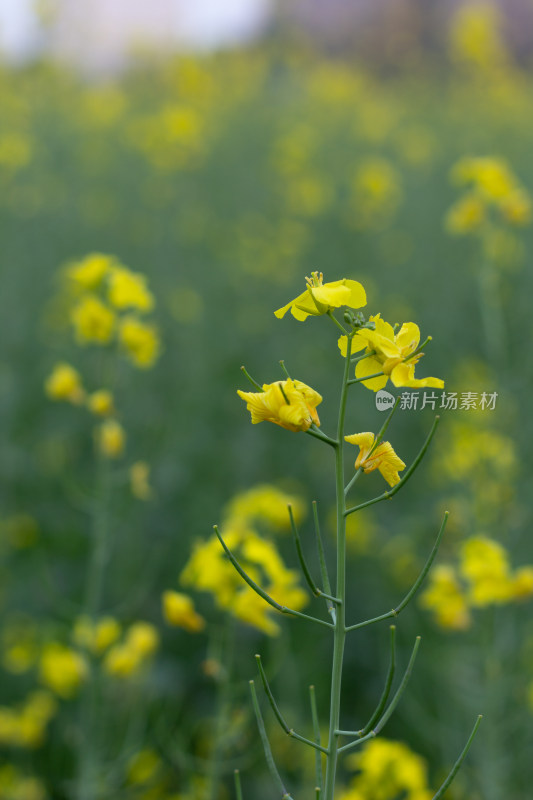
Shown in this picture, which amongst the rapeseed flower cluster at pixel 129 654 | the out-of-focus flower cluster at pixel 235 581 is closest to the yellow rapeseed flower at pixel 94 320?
the out-of-focus flower cluster at pixel 235 581

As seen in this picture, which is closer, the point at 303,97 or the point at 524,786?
the point at 524,786

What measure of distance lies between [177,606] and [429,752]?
62.7 inches

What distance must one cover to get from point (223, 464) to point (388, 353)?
335 centimetres

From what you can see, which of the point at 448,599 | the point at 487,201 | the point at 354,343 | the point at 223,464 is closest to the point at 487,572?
the point at 448,599

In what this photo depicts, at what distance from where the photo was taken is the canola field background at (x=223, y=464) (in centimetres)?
222

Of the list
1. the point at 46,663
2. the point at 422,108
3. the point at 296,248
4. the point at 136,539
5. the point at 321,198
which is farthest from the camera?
the point at 422,108

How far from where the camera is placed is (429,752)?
288 cm

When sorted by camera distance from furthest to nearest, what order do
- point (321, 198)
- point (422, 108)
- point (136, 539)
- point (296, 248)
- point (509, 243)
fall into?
point (422, 108) < point (321, 198) < point (296, 248) < point (509, 243) < point (136, 539)

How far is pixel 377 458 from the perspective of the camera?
990 mm

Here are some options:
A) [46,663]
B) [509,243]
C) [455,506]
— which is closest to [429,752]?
[455,506]

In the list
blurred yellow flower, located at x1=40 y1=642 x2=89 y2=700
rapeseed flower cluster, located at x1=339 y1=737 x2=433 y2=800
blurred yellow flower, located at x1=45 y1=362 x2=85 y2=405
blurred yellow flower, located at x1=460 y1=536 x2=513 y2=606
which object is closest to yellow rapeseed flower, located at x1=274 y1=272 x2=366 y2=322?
blurred yellow flower, located at x1=460 y1=536 x2=513 y2=606

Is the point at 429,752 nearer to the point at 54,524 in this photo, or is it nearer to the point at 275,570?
→ the point at 275,570

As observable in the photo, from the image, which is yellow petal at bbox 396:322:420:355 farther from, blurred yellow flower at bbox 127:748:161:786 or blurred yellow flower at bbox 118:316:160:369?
blurred yellow flower at bbox 127:748:161:786

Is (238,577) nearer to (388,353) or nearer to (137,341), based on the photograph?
(137,341)
